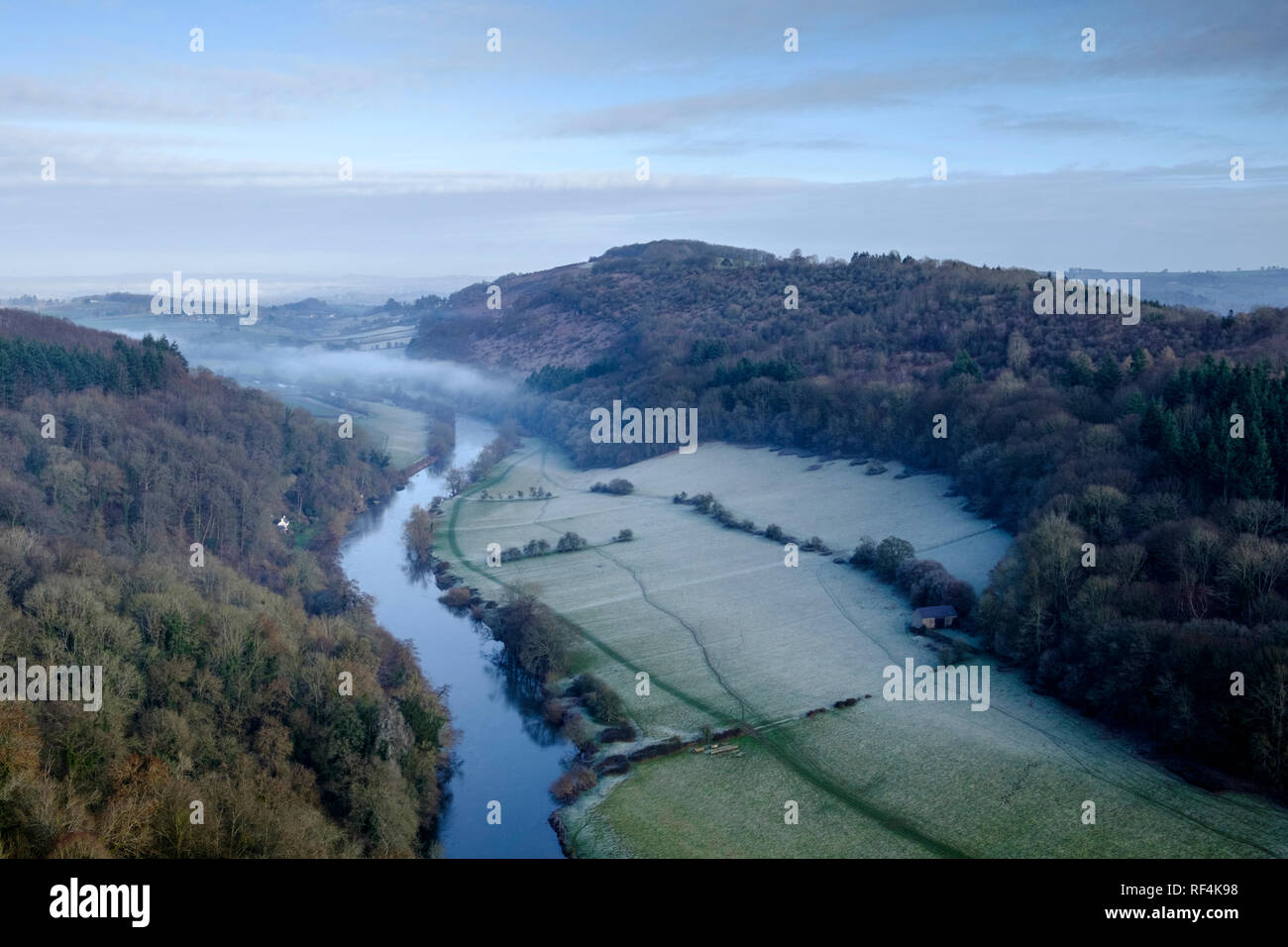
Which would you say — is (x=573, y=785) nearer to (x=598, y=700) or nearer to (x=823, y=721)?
(x=598, y=700)

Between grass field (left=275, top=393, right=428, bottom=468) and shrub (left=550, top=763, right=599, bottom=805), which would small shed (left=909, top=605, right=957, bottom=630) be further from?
grass field (left=275, top=393, right=428, bottom=468)

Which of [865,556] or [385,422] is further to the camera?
[385,422]

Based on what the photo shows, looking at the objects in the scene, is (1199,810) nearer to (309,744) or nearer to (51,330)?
(309,744)

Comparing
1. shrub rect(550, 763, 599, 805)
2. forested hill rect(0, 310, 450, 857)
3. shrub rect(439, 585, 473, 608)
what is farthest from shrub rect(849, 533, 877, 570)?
forested hill rect(0, 310, 450, 857)

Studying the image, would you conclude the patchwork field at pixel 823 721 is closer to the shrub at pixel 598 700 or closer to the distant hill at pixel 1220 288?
the shrub at pixel 598 700

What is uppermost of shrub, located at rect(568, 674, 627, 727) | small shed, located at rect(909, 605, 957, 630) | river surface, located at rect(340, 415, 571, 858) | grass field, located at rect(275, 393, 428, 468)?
grass field, located at rect(275, 393, 428, 468)

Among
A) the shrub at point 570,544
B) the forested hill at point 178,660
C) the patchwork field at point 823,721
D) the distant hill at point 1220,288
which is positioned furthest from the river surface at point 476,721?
the distant hill at point 1220,288

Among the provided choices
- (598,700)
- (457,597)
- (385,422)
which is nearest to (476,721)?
(598,700)
